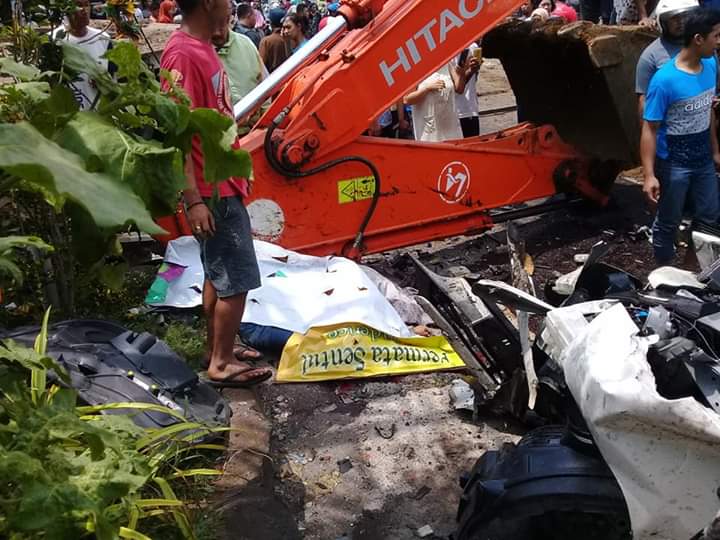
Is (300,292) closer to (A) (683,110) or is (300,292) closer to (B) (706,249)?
(B) (706,249)

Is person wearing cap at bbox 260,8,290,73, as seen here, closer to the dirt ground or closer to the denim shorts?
the dirt ground

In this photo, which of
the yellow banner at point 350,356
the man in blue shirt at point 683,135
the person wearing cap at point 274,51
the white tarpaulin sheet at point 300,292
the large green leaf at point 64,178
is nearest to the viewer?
→ the large green leaf at point 64,178

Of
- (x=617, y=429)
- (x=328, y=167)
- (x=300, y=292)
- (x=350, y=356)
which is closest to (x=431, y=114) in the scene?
(x=328, y=167)

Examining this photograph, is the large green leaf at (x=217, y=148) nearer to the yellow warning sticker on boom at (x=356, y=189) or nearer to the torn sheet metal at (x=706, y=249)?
the torn sheet metal at (x=706, y=249)

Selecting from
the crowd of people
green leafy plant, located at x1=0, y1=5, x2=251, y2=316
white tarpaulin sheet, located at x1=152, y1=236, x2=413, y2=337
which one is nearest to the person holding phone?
the crowd of people

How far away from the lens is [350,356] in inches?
153

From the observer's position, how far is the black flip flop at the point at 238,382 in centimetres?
354

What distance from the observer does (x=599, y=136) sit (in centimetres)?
582

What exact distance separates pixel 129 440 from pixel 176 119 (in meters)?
1.29

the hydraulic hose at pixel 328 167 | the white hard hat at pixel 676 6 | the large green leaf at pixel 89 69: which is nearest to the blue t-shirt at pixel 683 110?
the white hard hat at pixel 676 6

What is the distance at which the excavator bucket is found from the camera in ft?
16.9

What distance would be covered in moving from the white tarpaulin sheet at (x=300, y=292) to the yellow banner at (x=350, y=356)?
0.06 m

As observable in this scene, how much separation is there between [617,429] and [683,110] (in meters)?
2.95

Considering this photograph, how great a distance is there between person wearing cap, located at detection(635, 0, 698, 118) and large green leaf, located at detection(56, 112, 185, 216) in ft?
13.4
